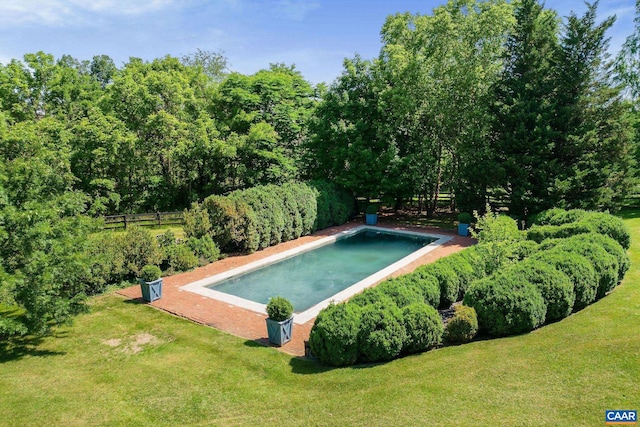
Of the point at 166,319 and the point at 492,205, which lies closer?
the point at 166,319

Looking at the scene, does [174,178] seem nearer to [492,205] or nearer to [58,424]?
[492,205]

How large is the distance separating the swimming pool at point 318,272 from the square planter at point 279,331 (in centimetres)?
147

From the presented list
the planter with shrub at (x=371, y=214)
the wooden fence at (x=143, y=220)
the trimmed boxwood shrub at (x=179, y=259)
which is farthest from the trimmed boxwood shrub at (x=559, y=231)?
the wooden fence at (x=143, y=220)

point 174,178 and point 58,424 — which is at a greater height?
point 174,178

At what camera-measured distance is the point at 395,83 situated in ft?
78.1

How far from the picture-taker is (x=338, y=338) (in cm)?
795

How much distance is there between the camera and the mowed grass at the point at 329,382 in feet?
19.0

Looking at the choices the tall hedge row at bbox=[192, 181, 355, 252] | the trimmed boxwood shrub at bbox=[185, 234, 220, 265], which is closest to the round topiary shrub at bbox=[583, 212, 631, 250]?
the tall hedge row at bbox=[192, 181, 355, 252]

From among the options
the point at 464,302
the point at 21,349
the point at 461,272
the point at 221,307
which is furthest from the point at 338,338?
the point at 21,349

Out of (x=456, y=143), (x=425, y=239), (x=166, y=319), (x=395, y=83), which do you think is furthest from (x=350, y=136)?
(x=166, y=319)

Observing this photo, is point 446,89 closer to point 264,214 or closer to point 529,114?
point 529,114

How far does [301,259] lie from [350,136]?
393 inches

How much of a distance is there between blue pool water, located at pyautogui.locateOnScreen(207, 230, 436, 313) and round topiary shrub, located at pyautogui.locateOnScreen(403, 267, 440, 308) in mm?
4020

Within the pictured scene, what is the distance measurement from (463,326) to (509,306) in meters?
1.03
